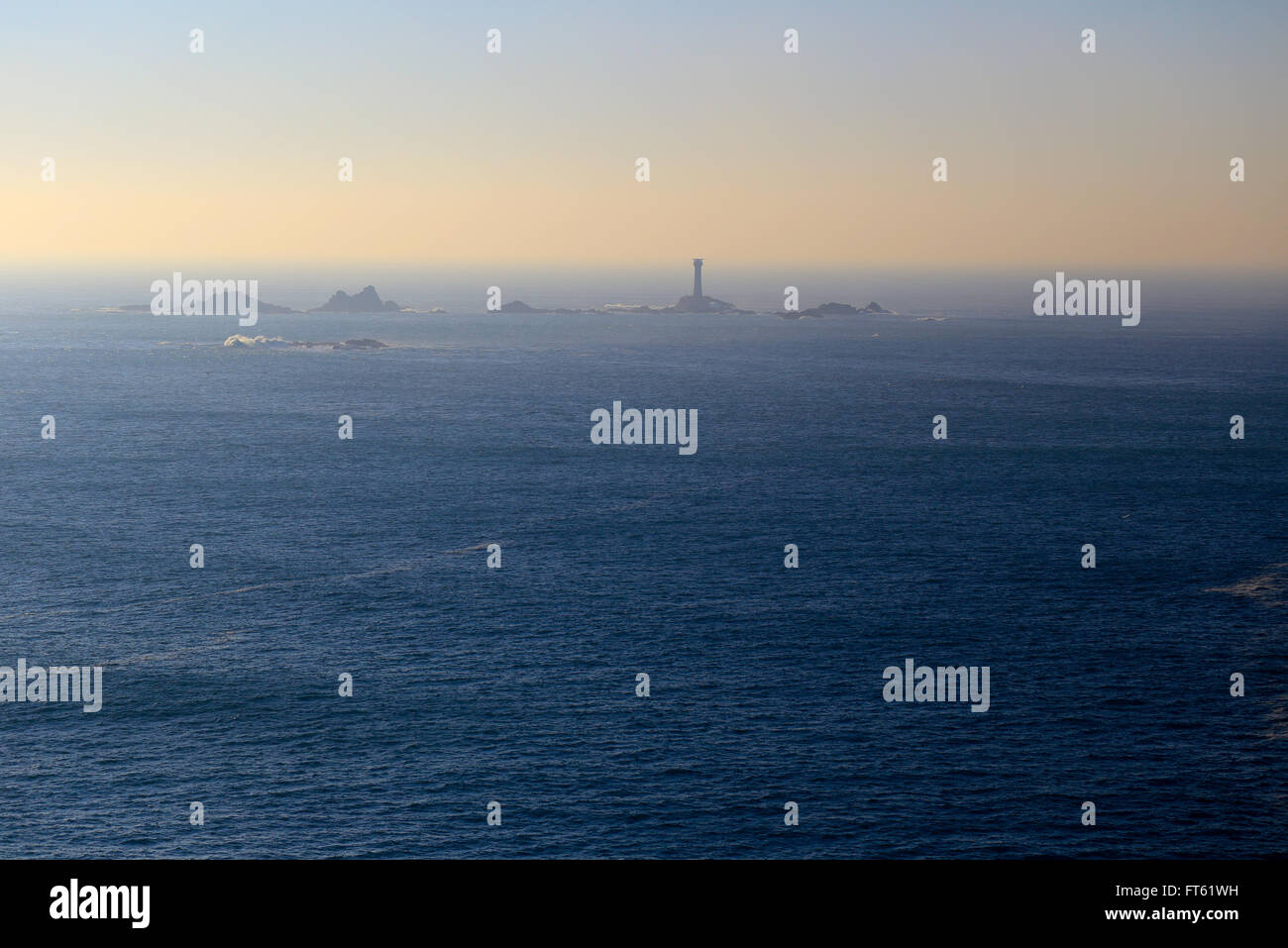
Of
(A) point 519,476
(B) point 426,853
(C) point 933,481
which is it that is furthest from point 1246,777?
(A) point 519,476

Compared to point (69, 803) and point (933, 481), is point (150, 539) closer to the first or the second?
point (69, 803)

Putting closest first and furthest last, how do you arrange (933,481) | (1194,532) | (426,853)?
(426,853) < (1194,532) < (933,481)

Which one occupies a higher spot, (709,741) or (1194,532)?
(1194,532)

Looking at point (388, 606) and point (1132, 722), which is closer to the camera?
point (1132, 722)

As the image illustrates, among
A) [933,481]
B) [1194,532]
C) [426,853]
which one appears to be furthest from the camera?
[933,481]
